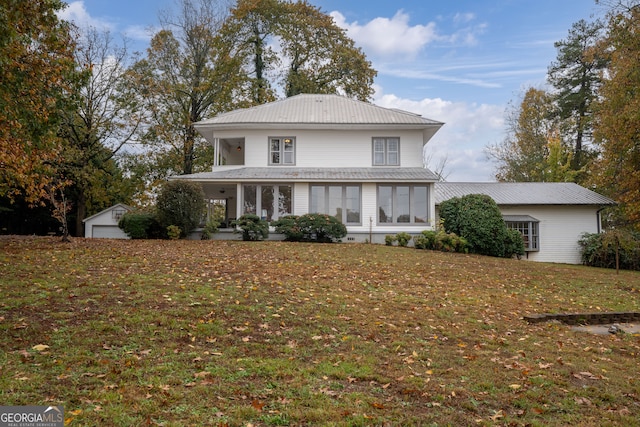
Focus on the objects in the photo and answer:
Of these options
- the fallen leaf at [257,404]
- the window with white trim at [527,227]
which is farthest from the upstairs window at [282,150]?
the fallen leaf at [257,404]

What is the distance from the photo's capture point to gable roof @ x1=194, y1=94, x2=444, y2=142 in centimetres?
2286

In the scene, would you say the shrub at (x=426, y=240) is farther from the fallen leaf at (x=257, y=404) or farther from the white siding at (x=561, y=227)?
the fallen leaf at (x=257, y=404)

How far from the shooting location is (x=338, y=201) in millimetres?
21750

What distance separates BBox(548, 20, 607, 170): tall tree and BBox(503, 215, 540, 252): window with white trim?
15118mm

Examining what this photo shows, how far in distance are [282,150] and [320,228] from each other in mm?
5920

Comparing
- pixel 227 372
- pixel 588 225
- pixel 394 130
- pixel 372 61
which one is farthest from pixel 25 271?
pixel 372 61

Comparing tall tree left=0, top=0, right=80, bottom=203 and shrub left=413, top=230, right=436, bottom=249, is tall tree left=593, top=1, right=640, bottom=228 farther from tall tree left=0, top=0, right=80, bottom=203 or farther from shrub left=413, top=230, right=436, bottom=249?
tall tree left=0, top=0, right=80, bottom=203

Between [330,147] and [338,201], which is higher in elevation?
[330,147]

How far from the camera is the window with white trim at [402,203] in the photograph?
71.2 ft

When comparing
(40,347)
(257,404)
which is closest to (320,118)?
(40,347)

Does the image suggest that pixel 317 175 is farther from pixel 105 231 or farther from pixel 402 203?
pixel 105 231

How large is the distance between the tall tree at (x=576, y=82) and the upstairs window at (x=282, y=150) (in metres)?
24.3

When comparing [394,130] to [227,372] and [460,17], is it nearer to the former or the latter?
[460,17]

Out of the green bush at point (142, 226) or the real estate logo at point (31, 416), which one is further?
the green bush at point (142, 226)
